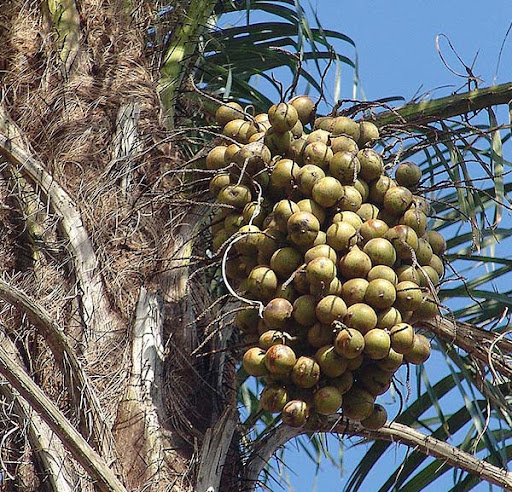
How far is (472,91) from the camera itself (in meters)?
3.38

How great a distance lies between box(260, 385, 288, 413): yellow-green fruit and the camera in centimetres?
270

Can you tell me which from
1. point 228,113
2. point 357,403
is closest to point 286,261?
point 357,403

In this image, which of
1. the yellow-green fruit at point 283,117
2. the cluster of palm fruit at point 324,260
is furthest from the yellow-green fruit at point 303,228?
the yellow-green fruit at point 283,117

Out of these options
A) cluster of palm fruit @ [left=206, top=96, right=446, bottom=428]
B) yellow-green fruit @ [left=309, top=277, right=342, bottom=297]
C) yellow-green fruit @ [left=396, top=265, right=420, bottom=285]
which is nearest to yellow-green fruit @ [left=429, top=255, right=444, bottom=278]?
cluster of palm fruit @ [left=206, top=96, right=446, bottom=428]

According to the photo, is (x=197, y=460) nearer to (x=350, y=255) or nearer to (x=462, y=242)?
(x=350, y=255)

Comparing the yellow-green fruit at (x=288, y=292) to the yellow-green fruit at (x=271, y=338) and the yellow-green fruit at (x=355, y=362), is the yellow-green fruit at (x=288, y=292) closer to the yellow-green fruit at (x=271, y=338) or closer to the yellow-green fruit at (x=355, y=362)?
the yellow-green fruit at (x=271, y=338)

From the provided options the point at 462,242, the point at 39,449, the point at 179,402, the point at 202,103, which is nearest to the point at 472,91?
the point at 462,242

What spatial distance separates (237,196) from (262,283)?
0.96 feet

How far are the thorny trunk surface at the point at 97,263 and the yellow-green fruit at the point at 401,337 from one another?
56 centimetres

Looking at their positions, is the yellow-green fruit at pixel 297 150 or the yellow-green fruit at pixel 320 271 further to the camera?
the yellow-green fruit at pixel 297 150

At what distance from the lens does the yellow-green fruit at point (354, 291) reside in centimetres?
269

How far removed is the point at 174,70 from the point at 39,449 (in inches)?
54.3

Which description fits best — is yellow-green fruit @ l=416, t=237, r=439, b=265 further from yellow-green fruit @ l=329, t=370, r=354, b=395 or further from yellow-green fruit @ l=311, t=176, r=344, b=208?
yellow-green fruit @ l=329, t=370, r=354, b=395

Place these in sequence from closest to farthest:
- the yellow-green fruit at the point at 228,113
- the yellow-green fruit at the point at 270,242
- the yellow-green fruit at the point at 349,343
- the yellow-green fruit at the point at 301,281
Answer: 1. the yellow-green fruit at the point at 349,343
2. the yellow-green fruit at the point at 301,281
3. the yellow-green fruit at the point at 270,242
4. the yellow-green fruit at the point at 228,113
